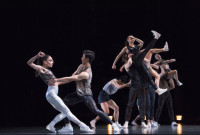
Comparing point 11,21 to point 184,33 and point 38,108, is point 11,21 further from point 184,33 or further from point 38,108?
point 184,33

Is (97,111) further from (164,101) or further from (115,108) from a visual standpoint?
(164,101)

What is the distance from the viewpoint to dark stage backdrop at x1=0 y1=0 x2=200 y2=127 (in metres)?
7.59

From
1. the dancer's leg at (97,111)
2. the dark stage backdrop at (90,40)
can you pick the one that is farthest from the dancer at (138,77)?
→ the dark stage backdrop at (90,40)

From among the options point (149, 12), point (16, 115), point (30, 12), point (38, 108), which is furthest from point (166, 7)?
point (16, 115)

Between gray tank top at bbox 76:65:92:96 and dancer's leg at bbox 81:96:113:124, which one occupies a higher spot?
gray tank top at bbox 76:65:92:96

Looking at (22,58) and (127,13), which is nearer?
(22,58)

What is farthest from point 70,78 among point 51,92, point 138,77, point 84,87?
point 138,77

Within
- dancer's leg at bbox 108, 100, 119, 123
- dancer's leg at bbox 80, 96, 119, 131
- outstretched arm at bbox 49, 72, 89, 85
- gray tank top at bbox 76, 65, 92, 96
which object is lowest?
dancer's leg at bbox 108, 100, 119, 123

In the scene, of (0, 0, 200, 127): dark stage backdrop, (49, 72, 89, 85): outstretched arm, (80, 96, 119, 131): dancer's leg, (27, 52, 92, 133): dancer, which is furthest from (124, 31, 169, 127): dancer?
(0, 0, 200, 127): dark stage backdrop

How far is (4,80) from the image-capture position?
7.48 metres

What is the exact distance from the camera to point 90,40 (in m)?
7.90

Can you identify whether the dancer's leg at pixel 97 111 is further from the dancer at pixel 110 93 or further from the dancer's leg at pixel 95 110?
the dancer at pixel 110 93

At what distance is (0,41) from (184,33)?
451 centimetres

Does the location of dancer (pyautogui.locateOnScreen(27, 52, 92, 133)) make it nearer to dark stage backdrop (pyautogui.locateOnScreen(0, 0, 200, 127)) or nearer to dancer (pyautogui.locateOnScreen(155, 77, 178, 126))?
dancer (pyautogui.locateOnScreen(155, 77, 178, 126))
